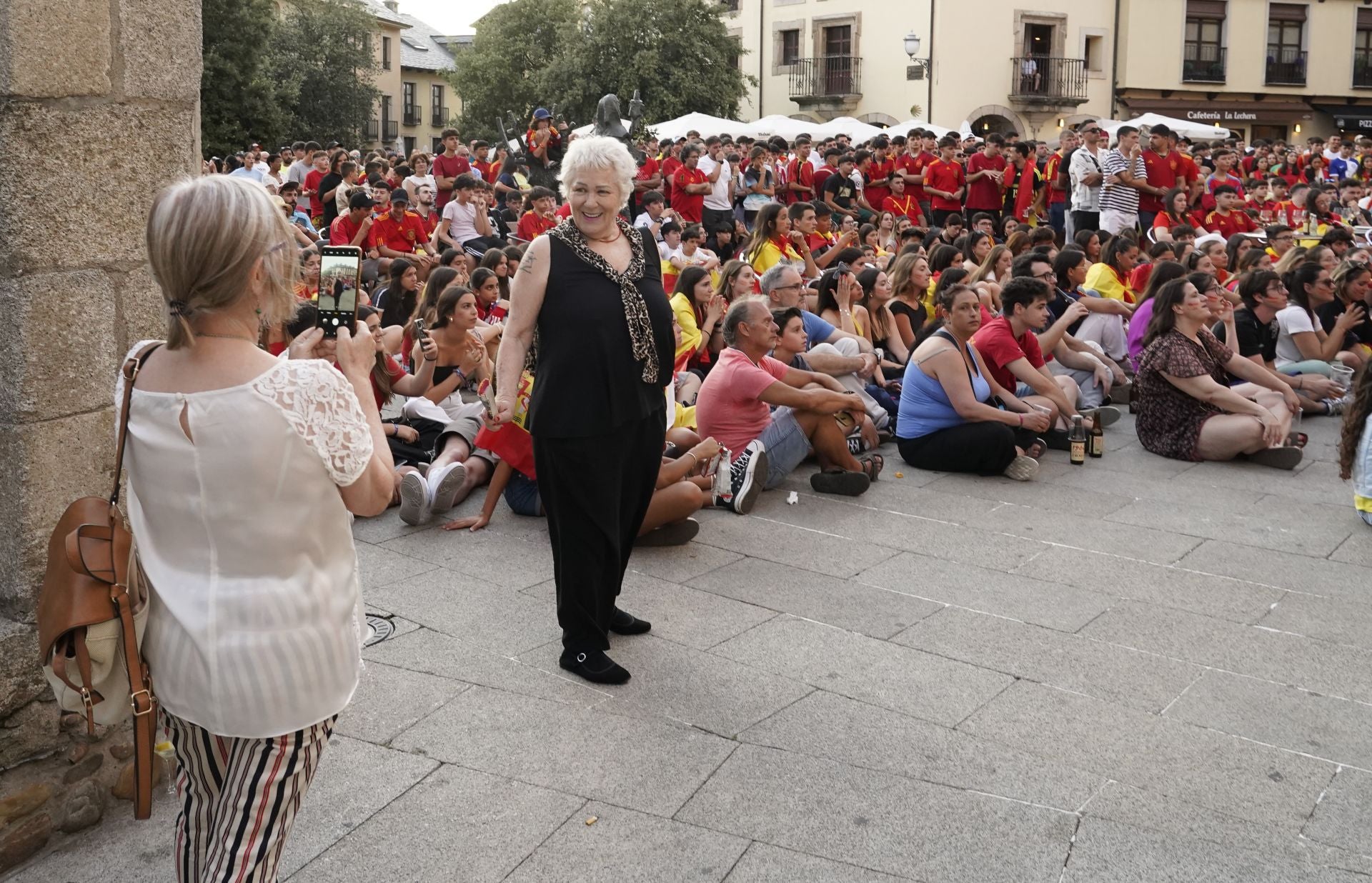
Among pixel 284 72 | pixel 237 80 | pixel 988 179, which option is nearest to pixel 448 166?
pixel 988 179

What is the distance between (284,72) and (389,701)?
42.9m

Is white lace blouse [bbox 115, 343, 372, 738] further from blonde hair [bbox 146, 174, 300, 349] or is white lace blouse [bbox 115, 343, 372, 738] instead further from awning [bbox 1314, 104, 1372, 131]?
awning [bbox 1314, 104, 1372, 131]

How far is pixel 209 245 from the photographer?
2.19m

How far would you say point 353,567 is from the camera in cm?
245

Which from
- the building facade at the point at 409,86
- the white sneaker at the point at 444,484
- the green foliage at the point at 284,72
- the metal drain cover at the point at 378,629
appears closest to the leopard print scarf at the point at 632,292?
the metal drain cover at the point at 378,629

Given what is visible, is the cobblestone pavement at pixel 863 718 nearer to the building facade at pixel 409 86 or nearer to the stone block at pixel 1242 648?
the stone block at pixel 1242 648

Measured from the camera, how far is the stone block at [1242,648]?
4684mm

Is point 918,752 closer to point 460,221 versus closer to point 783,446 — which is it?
point 783,446

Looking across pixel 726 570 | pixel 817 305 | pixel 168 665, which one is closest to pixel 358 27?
pixel 817 305

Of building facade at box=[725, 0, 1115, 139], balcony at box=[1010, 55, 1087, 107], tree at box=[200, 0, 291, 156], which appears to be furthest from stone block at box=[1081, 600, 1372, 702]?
balcony at box=[1010, 55, 1087, 107]

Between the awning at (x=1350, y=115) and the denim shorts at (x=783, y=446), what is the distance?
156 feet

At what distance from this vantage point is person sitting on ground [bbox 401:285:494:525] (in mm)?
6457

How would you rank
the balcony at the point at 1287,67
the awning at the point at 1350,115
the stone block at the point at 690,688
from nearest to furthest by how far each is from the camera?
1. the stone block at the point at 690,688
2. the balcony at the point at 1287,67
3. the awning at the point at 1350,115

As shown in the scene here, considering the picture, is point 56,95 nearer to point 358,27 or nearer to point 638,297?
point 638,297
